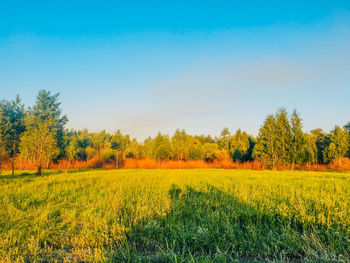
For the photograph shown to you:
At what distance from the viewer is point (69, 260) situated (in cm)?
243

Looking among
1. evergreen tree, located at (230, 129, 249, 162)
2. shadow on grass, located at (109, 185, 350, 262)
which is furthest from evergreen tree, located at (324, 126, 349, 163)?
shadow on grass, located at (109, 185, 350, 262)

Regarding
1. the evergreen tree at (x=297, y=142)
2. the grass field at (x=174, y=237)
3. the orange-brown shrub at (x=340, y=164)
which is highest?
the evergreen tree at (x=297, y=142)

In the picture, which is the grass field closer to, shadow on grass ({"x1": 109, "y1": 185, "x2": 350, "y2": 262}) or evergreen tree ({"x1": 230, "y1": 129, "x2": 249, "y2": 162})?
shadow on grass ({"x1": 109, "y1": 185, "x2": 350, "y2": 262})

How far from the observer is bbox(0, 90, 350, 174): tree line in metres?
17.0

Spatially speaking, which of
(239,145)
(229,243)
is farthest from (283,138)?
(229,243)

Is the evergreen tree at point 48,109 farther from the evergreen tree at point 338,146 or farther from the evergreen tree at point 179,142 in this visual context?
the evergreen tree at point 338,146

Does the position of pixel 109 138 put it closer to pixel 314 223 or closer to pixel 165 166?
pixel 165 166

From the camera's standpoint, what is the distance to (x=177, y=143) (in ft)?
148

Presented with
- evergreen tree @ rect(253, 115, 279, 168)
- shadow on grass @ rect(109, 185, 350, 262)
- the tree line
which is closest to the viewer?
shadow on grass @ rect(109, 185, 350, 262)

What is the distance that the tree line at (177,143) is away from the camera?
17.0 meters

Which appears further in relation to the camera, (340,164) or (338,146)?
(338,146)

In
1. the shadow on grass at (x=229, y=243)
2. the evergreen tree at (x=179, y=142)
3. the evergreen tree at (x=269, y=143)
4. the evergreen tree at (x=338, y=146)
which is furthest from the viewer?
the evergreen tree at (x=179, y=142)

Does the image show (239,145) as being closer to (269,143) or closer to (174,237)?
(269,143)

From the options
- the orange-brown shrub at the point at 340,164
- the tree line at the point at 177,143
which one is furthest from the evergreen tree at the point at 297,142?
the orange-brown shrub at the point at 340,164
